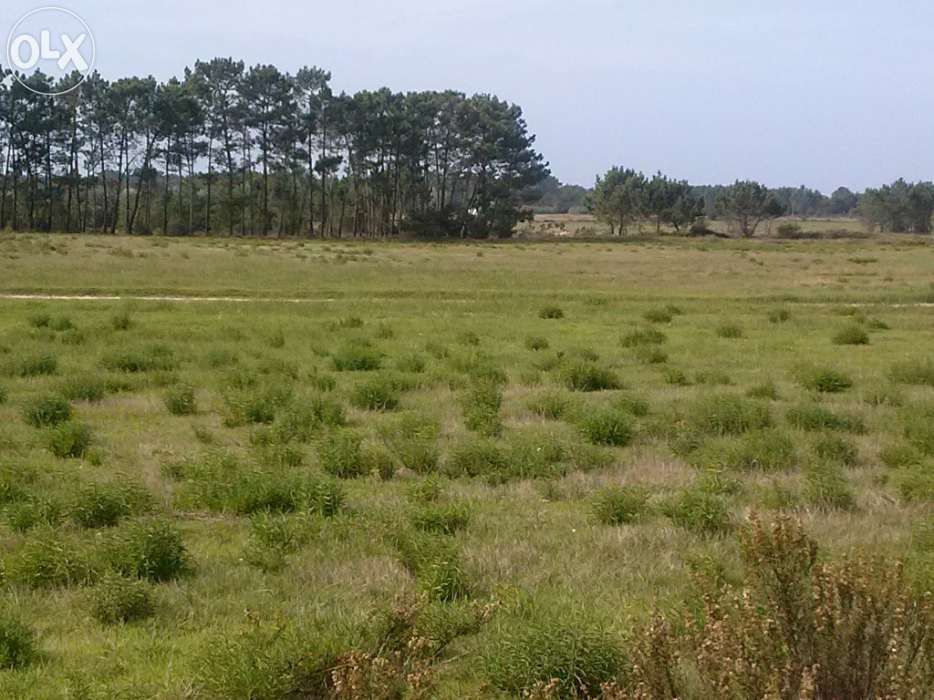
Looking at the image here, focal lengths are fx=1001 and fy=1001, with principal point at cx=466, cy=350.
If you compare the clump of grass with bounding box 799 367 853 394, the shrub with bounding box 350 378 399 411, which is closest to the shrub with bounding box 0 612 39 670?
the shrub with bounding box 350 378 399 411

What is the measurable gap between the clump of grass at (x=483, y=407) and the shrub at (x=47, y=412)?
534cm

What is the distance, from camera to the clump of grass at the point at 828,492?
9453 millimetres

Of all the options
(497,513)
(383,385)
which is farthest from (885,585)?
(383,385)

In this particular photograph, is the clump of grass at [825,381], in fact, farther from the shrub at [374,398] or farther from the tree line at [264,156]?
the tree line at [264,156]

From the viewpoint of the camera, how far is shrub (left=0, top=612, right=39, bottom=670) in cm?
585

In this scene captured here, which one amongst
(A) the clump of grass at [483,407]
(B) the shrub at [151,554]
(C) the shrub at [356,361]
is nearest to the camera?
(B) the shrub at [151,554]

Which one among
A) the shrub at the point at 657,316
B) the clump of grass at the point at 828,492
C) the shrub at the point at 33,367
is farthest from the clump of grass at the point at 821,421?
the shrub at the point at 657,316

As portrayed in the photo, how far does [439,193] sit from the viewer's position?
11838 centimetres

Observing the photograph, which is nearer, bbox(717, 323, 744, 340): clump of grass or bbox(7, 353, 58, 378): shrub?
bbox(7, 353, 58, 378): shrub

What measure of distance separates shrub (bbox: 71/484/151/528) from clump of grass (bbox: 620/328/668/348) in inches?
582

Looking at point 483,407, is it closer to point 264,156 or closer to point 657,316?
point 657,316

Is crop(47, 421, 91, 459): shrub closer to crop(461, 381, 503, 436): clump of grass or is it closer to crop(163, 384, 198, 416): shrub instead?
crop(163, 384, 198, 416): shrub

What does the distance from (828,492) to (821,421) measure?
13.1 ft

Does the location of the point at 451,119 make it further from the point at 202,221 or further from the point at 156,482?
the point at 156,482
